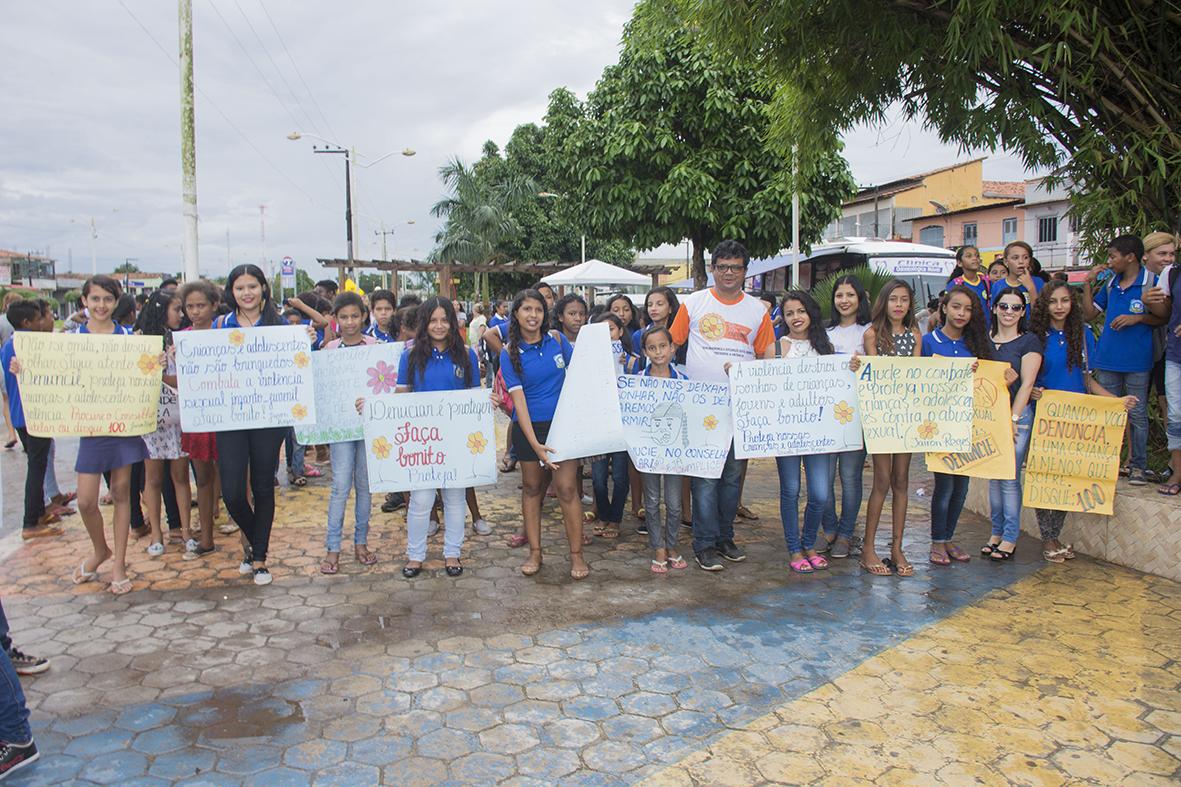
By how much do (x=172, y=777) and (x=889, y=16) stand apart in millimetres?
6618

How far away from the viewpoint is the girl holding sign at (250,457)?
4926 mm

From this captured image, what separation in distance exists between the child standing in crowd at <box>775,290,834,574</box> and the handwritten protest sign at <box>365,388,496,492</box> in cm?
195

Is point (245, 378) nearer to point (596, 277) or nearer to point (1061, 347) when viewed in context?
point (1061, 347)

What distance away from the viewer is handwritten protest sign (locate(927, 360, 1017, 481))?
511cm

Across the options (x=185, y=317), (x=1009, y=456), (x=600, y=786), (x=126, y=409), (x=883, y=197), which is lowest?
(x=600, y=786)

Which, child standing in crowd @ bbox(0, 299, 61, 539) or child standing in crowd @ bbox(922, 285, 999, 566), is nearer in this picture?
child standing in crowd @ bbox(922, 285, 999, 566)

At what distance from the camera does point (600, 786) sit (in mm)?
2871

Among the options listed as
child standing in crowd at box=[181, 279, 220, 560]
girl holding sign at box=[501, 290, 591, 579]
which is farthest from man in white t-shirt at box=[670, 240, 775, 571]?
child standing in crowd at box=[181, 279, 220, 560]

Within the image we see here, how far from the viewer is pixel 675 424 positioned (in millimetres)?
5113

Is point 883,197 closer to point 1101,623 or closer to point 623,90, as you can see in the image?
point 623,90

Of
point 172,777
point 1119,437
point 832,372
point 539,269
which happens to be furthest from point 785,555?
point 539,269

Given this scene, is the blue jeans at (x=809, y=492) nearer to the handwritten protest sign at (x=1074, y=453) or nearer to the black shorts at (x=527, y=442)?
the handwritten protest sign at (x=1074, y=453)

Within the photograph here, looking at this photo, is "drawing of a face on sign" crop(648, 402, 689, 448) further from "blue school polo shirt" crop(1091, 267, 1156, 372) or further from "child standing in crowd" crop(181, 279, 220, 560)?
"blue school polo shirt" crop(1091, 267, 1156, 372)

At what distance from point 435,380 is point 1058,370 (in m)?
4.14
